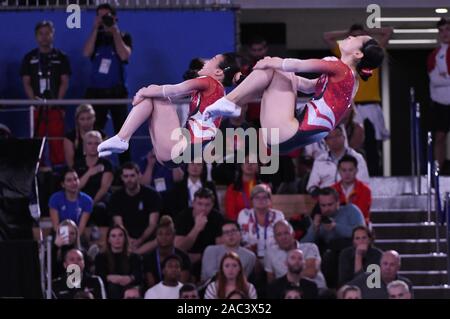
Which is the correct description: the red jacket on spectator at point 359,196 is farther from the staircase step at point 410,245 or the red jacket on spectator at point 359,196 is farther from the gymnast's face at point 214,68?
the gymnast's face at point 214,68

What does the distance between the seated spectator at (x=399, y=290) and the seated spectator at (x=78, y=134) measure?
10.2ft

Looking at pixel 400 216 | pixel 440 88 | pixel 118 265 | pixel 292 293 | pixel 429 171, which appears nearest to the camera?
pixel 292 293

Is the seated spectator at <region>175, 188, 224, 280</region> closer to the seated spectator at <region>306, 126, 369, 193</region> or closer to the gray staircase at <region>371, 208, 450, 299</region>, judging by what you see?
the seated spectator at <region>306, 126, 369, 193</region>

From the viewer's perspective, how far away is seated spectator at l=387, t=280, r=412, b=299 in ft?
39.6

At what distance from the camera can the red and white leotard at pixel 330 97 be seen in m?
8.52

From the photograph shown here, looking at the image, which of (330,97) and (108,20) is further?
(108,20)

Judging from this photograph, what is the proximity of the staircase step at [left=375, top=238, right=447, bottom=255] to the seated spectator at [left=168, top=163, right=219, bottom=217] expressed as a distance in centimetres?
171

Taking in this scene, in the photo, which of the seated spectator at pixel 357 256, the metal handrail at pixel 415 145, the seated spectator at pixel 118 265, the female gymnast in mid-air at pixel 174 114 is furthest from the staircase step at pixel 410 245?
the female gymnast in mid-air at pixel 174 114

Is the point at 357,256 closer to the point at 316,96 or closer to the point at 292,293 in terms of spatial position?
the point at 292,293

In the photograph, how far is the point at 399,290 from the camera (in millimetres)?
12086

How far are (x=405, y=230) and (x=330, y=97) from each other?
211 inches

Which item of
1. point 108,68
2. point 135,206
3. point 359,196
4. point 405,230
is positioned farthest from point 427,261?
point 108,68

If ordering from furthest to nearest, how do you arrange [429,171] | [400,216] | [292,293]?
[400,216] → [429,171] → [292,293]

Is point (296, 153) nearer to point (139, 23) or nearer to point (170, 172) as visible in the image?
point (170, 172)
